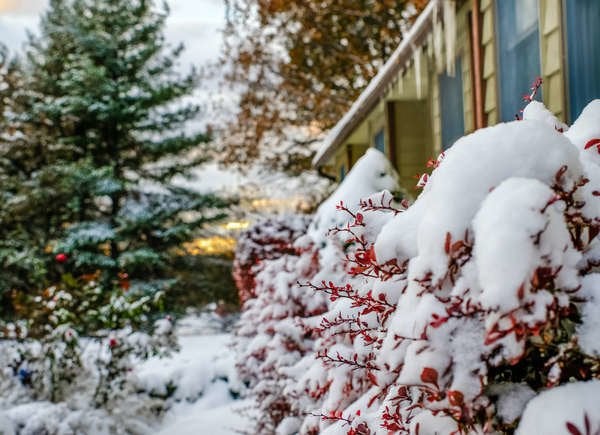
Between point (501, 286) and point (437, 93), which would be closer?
point (501, 286)

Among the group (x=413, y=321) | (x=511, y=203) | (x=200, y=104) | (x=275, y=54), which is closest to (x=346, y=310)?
(x=413, y=321)

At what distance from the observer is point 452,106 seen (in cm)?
673

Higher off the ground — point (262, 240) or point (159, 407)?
point (262, 240)

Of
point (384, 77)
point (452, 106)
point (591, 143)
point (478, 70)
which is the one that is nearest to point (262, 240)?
point (384, 77)

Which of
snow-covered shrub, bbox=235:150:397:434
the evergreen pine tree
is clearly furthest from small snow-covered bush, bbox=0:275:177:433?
the evergreen pine tree

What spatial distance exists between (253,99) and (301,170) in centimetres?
285

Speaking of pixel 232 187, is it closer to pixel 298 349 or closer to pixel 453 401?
pixel 298 349

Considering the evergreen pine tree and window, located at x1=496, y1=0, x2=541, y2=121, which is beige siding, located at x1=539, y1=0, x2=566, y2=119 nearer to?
window, located at x1=496, y1=0, x2=541, y2=121

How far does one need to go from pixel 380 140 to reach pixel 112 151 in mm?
11519

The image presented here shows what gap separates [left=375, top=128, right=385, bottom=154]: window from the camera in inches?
371

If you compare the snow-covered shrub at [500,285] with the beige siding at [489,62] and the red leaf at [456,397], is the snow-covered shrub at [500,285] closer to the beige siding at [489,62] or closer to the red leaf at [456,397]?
the red leaf at [456,397]

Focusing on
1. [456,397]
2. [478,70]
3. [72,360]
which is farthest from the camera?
[72,360]

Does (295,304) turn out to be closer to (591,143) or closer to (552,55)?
(552,55)

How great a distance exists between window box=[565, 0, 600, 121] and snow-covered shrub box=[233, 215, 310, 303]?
22.4 feet
